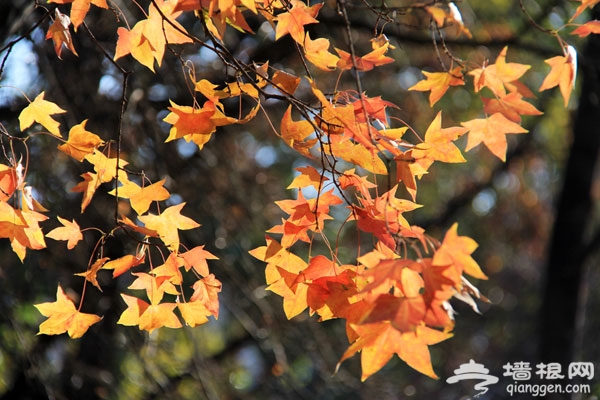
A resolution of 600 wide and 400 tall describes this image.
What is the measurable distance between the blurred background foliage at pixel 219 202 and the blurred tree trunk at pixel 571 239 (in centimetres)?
9

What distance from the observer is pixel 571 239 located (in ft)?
9.61

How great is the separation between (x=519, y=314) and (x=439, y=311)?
444 centimetres

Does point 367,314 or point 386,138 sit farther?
point 386,138

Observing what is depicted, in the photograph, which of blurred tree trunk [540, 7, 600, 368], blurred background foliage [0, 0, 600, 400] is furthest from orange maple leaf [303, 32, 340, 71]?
blurred tree trunk [540, 7, 600, 368]

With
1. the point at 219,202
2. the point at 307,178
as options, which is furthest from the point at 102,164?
the point at 219,202

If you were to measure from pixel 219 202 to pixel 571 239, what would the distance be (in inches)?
60.3

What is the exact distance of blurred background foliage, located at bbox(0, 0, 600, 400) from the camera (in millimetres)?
2207

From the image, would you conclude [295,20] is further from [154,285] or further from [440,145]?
[154,285]

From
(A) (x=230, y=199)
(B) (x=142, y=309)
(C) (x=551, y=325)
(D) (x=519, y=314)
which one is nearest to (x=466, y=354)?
(D) (x=519, y=314)

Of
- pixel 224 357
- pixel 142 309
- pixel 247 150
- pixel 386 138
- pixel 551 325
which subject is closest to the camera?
pixel 386 138

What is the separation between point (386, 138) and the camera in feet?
2.86

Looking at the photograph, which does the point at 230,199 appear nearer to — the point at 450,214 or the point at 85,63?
the point at 85,63

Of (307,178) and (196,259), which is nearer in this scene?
(307,178)

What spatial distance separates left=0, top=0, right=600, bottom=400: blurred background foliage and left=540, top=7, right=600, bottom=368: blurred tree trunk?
9 centimetres
